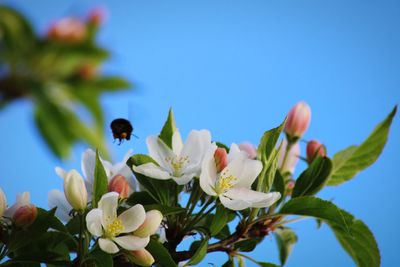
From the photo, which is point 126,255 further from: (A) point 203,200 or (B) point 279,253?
(B) point 279,253

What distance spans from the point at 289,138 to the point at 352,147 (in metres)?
0.09

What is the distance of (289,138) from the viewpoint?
68cm

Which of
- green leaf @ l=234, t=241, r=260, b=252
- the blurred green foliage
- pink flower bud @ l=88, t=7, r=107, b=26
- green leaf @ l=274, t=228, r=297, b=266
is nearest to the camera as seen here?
green leaf @ l=234, t=241, r=260, b=252

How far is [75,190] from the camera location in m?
0.47

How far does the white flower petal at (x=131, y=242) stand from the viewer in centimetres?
45

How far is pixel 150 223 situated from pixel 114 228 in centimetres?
3

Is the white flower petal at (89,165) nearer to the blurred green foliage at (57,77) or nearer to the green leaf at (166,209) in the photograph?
the green leaf at (166,209)

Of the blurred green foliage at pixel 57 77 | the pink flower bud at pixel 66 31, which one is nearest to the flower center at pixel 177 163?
the blurred green foliage at pixel 57 77

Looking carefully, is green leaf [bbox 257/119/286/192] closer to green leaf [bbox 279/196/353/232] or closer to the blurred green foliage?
green leaf [bbox 279/196/353/232]

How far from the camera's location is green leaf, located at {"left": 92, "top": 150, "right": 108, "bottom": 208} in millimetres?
468

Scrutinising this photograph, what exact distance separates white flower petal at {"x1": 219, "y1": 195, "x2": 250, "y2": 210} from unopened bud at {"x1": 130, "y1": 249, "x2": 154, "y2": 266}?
8cm

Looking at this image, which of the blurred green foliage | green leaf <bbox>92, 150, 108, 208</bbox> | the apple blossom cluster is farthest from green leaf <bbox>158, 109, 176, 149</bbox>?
the blurred green foliage

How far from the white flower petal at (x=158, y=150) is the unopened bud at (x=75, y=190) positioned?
8 centimetres

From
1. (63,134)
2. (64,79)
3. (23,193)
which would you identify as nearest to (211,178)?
(23,193)
